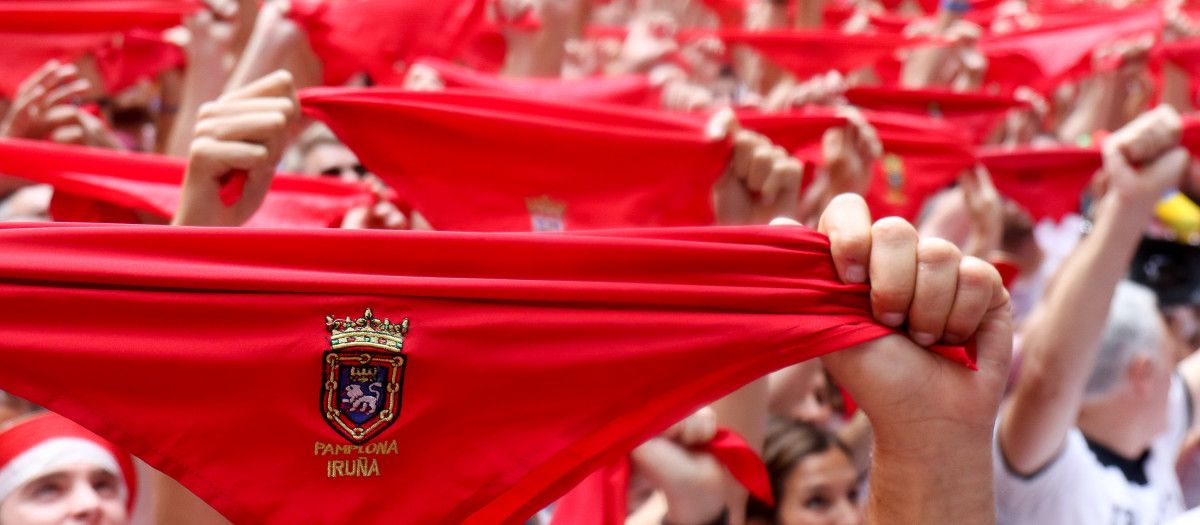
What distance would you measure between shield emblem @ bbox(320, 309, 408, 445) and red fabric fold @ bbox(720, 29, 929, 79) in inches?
140

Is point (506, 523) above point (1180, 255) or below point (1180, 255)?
above

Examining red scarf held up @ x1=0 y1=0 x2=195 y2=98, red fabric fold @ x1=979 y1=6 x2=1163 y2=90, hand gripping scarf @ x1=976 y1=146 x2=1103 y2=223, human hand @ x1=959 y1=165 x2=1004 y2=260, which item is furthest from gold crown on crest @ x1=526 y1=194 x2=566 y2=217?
red fabric fold @ x1=979 y1=6 x2=1163 y2=90

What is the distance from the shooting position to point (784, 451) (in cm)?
248

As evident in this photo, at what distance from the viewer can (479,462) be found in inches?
55.4

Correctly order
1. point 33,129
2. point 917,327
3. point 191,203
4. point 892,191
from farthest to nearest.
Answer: point 892,191 → point 33,129 → point 191,203 → point 917,327

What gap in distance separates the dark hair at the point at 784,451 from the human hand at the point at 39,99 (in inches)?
75.1

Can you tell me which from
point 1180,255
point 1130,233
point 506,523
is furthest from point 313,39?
point 1180,255

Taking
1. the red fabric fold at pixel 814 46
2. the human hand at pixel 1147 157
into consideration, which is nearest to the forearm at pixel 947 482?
the human hand at pixel 1147 157

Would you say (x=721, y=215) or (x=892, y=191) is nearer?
(x=721, y=215)

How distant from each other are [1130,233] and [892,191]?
130cm

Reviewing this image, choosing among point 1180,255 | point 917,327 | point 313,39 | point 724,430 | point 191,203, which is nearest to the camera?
point 917,327

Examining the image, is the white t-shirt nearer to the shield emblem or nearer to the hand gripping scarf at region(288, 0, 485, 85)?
the shield emblem

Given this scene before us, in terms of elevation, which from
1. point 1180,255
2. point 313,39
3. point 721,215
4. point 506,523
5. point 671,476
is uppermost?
point 313,39

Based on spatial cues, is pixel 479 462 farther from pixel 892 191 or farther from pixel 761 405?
pixel 892 191
